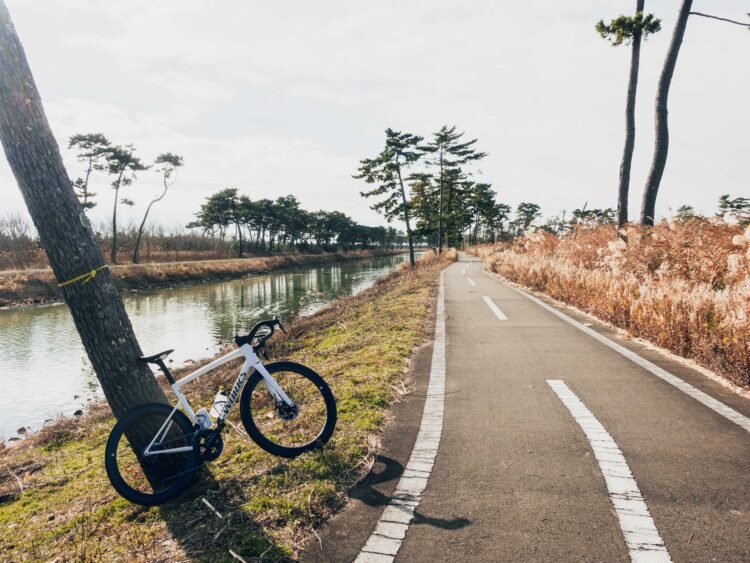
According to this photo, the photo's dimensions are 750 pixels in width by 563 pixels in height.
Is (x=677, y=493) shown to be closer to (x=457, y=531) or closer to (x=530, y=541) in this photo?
(x=530, y=541)

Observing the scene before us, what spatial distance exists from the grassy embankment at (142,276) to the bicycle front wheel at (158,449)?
2490 cm

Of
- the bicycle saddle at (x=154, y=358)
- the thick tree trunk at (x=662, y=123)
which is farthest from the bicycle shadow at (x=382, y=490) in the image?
the thick tree trunk at (x=662, y=123)

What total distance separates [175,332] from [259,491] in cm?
1560

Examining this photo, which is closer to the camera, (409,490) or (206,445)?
(409,490)

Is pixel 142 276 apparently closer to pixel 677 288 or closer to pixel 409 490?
pixel 677 288

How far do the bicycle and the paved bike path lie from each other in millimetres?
1269

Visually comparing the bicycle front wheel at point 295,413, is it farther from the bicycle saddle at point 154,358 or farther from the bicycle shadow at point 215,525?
the bicycle saddle at point 154,358

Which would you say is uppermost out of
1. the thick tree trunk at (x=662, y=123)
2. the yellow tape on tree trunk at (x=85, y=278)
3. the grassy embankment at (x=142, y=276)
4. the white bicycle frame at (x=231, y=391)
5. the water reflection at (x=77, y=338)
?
the thick tree trunk at (x=662, y=123)

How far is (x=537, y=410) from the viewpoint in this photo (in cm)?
437

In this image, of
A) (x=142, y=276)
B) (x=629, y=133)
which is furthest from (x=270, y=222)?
(x=629, y=133)

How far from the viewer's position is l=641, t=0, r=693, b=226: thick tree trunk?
39.2 feet

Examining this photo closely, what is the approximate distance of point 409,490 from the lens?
300 cm

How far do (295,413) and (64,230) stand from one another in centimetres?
233

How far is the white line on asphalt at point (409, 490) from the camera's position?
7.91 ft
